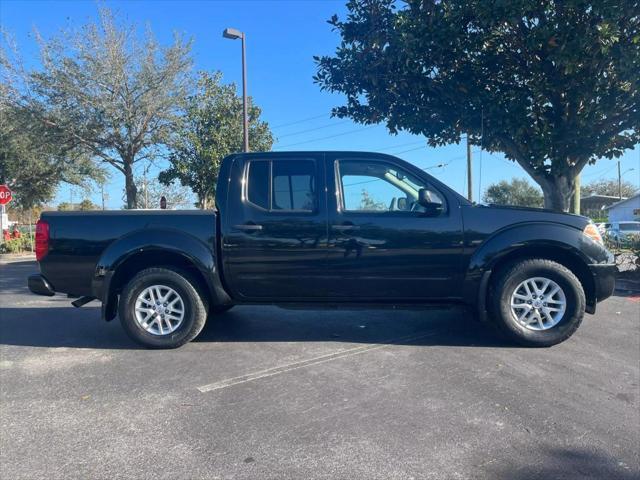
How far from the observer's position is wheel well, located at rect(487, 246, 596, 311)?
4.77 m

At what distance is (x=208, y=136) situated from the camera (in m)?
17.3

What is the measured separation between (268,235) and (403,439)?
2429mm

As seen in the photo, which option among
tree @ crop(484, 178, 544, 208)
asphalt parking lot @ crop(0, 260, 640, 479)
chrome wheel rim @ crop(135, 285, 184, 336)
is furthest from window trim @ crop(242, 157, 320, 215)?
tree @ crop(484, 178, 544, 208)

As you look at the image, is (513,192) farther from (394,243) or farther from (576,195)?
(394,243)

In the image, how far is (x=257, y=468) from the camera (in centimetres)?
269

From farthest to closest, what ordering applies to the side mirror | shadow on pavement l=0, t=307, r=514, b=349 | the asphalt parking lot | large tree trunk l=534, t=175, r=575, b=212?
large tree trunk l=534, t=175, r=575, b=212 < shadow on pavement l=0, t=307, r=514, b=349 < the side mirror < the asphalt parking lot

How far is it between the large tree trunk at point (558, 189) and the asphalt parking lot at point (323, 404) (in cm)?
377

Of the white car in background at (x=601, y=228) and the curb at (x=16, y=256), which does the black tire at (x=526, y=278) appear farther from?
the curb at (x=16, y=256)

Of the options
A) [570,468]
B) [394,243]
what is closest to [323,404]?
[570,468]

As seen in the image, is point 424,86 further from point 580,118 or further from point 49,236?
point 49,236

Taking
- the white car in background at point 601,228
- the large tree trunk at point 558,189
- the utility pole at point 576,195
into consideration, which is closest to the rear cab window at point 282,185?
the white car in background at point 601,228

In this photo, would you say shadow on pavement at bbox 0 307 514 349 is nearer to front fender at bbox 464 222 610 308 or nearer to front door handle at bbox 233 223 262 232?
front fender at bbox 464 222 610 308

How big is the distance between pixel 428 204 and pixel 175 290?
8.59 ft

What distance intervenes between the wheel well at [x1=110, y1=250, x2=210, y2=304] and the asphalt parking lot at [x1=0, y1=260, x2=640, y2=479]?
62 centimetres
